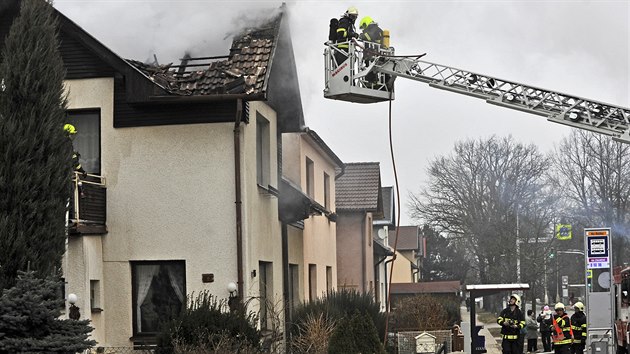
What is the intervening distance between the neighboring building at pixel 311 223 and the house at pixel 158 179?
3909mm

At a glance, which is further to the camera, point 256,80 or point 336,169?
point 336,169

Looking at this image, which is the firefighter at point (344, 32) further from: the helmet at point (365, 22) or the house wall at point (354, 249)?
the house wall at point (354, 249)

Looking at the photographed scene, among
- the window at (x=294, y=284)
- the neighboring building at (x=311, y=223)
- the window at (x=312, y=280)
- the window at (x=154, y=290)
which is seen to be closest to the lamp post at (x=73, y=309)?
the window at (x=154, y=290)

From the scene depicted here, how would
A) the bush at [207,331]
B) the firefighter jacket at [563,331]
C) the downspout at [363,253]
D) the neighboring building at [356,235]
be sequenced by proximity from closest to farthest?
the bush at [207,331]
the firefighter jacket at [563,331]
the downspout at [363,253]
the neighboring building at [356,235]

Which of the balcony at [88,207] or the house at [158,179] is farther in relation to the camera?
the house at [158,179]

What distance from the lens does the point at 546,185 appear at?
52.0 metres

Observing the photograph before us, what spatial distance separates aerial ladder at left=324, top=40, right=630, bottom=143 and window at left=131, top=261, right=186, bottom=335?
3954 millimetres

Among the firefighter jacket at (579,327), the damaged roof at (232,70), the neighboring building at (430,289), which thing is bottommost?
the neighboring building at (430,289)

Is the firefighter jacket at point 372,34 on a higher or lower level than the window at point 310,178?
higher

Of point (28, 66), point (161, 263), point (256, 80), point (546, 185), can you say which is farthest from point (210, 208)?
point (546, 185)

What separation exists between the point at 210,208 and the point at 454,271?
244ft

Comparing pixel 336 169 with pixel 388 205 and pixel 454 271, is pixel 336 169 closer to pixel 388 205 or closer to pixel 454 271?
pixel 388 205

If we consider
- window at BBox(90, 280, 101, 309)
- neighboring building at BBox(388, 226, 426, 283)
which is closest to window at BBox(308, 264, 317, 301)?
window at BBox(90, 280, 101, 309)

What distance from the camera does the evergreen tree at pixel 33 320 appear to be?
10039 mm
